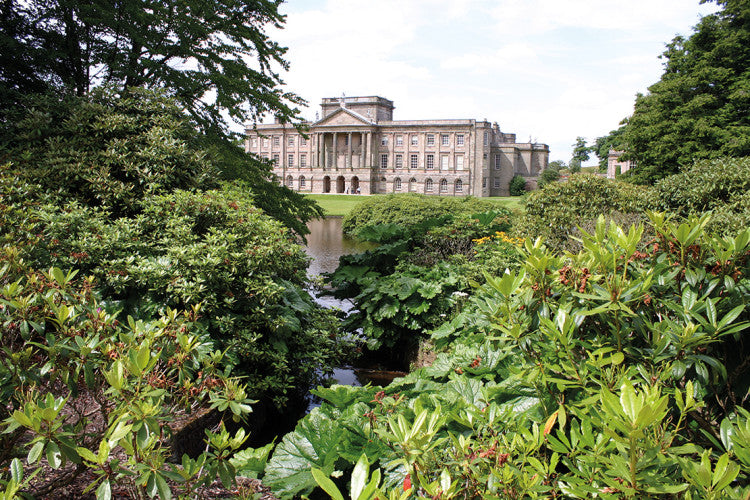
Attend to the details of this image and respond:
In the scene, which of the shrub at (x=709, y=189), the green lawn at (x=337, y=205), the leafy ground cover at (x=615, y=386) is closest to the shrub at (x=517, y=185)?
the green lawn at (x=337, y=205)

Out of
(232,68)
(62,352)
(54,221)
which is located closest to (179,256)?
(54,221)

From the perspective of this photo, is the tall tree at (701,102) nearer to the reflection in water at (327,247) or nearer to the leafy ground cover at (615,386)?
the reflection in water at (327,247)

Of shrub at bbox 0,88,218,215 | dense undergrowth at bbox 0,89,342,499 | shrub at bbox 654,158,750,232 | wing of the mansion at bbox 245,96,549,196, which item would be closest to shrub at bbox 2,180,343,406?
dense undergrowth at bbox 0,89,342,499

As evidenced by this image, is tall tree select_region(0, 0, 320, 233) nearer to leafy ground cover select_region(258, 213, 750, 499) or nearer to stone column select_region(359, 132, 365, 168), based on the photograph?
leafy ground cover select_region(258, 213, 750, 499)

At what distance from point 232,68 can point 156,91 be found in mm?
3405

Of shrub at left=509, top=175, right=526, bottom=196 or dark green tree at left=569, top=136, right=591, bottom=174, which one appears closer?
shrub at left=509, top=175, right=526, bottom=196

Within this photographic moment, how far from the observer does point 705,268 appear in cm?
214

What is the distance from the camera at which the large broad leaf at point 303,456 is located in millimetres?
2885

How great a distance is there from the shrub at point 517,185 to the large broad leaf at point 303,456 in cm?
6966

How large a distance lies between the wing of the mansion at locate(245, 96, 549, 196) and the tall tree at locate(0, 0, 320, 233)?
58.0 m

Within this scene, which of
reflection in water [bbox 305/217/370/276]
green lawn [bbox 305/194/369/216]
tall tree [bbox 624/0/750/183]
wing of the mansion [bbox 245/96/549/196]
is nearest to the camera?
reflection in water [bbox 305/217/370/276]

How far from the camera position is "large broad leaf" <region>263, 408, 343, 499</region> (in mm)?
2885

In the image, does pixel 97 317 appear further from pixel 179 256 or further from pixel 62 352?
pixel 179 256

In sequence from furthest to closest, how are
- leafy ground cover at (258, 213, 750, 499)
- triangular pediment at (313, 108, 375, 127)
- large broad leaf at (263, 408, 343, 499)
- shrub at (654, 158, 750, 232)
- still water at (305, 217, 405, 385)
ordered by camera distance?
triangular pediment at (313, 108, 375, 127)
shrub at (654, 158, 750, 232)
still water at (305, 217, 405, 385)
large broad leaf at (263, 408, 343, 499)
leafy ground cover at (258, 213, 750, 499)
